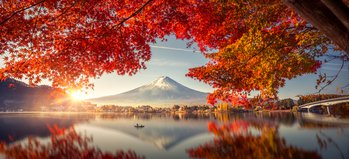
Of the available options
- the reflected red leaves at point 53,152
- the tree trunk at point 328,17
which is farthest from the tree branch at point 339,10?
the reflected red leaves at point 53,152

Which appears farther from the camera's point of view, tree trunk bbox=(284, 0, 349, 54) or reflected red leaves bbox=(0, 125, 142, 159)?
reflected red leaves bbox=(0, 125, 142, 159)

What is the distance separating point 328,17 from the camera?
3029mm

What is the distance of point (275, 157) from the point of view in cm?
2211

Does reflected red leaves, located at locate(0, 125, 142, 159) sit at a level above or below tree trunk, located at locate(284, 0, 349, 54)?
below

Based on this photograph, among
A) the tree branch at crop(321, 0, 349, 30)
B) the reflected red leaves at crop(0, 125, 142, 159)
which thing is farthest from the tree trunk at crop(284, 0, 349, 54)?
the reflected red leaves at crop(0, 125, 142, 159)

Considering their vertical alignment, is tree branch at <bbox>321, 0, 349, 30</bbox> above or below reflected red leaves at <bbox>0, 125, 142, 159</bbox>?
above

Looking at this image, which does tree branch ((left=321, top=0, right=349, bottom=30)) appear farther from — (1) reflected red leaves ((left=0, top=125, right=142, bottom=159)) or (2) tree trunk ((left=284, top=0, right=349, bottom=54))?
(1) reflected red leaves ((left=0, top=125, right=142, bottom=159))

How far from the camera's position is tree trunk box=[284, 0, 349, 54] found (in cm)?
296

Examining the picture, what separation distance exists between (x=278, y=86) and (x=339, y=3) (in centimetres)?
522

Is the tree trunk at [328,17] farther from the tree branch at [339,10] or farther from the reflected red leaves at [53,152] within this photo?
the reflected red leaves at [53,152]

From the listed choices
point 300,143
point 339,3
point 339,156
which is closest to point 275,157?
point 339,156

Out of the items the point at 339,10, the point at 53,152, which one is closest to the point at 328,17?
the point at 339,10

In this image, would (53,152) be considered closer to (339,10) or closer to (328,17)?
(328,17)

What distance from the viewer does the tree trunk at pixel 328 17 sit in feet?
9.71
